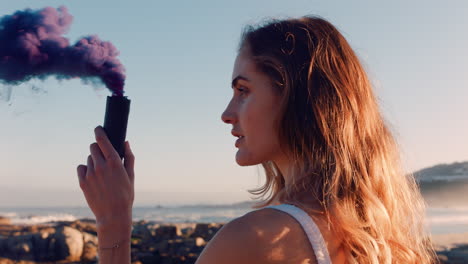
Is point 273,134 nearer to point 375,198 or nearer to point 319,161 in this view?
point 319,161

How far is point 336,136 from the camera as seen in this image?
2012 mm

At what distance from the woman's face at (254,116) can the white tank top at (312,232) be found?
40 centimetres

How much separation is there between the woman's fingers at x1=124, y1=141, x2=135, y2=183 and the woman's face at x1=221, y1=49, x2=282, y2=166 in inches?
17.4

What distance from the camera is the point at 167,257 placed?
12.5m

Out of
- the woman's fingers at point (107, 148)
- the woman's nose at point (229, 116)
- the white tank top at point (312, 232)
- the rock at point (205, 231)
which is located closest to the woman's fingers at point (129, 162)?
the woman's fingers at point (107, 148)

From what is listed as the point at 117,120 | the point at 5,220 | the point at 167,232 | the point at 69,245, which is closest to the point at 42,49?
the point at 117,120

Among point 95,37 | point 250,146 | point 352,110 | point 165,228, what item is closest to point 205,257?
point 250,146

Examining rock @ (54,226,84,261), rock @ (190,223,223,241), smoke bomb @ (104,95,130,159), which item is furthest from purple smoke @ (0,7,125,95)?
rock @ (190,223,223,241)

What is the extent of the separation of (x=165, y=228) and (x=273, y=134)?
51.4 feet

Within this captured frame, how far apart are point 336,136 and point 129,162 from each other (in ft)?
2.85

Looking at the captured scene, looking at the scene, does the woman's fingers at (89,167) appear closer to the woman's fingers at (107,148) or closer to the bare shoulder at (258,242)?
the woman's fingers at (107,148)

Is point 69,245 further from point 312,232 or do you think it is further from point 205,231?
point 312,232

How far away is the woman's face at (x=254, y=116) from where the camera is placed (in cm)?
201

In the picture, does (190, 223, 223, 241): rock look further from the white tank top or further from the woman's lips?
the white tank top
